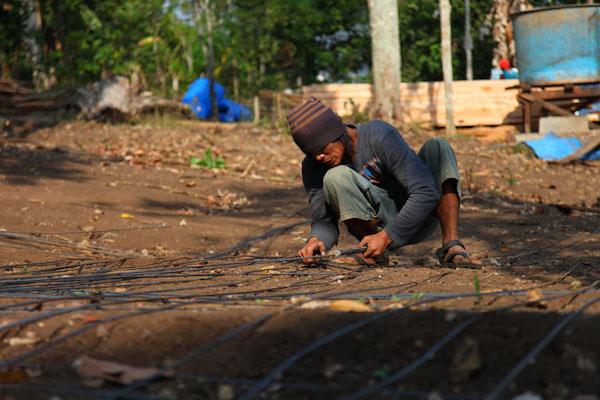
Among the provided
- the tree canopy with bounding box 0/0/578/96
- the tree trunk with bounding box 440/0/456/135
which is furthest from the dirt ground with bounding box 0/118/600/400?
the tree canopy with bounding box 0/0/578/96

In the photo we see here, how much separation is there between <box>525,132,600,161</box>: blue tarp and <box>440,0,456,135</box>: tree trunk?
1537 millimetres

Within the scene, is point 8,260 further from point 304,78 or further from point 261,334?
point 304,78

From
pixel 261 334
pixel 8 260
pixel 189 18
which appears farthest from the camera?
pixel 189 18

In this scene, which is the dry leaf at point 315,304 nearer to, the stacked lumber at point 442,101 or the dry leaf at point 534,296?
the dry leaf at point 534,296

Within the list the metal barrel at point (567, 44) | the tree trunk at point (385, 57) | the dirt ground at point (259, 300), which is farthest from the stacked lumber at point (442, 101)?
the dirt ground at point (259, 300)

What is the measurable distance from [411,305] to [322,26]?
690 inches

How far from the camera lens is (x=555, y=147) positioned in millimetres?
11711

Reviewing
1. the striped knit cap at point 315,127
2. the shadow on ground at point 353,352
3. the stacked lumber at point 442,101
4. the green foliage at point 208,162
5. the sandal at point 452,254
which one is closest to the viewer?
the shadow on ground at point 353,352

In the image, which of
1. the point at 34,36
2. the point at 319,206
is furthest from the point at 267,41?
the point at 319,206

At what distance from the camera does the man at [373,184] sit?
4180 mm

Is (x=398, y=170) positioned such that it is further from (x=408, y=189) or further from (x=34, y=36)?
(x=34, y=36)

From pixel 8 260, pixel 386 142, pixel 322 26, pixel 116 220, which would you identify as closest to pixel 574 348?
pixel 386 142

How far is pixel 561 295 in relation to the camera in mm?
3201

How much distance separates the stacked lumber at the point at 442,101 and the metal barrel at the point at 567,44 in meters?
1.15
